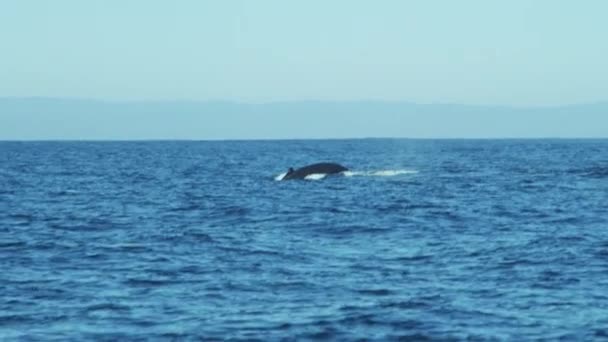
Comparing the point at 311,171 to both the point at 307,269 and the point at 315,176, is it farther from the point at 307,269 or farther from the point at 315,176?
the point at 307,269

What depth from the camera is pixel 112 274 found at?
25031 millimetres

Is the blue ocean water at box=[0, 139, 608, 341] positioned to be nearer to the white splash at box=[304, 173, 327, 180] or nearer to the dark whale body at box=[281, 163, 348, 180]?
the white splash at box=[304, 173, 327, 180]

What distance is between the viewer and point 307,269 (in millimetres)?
25516

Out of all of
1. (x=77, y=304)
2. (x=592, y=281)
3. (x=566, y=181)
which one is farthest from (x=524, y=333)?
(x=566, y=181)

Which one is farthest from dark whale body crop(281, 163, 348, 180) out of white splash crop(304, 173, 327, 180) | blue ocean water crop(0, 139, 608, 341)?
blue ocean water crop(0, 139, 608, 341)

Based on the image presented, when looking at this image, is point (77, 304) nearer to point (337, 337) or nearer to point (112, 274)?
point (112, 274)

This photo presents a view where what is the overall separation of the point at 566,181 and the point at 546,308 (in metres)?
45.7

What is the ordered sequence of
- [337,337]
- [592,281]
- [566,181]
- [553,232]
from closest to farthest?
1. [337,337]
2. [592,281]
3. [553,232]
4. [566,181]

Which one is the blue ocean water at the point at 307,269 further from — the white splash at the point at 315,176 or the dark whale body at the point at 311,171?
the dark whale body at the point at 311,171

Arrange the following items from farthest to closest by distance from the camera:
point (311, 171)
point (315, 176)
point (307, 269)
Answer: point (311, 171)
point (315, 176)
point (307, 269)

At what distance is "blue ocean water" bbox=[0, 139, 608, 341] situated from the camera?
19266mm

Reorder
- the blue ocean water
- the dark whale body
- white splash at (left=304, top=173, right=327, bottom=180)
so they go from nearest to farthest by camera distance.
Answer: the blue ocean water
white splash at (left=304, top=173, right=327, bottom=180)
the dark whale body

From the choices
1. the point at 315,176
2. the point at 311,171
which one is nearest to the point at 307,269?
the point at 315,176

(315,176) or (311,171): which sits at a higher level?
(311,171)
